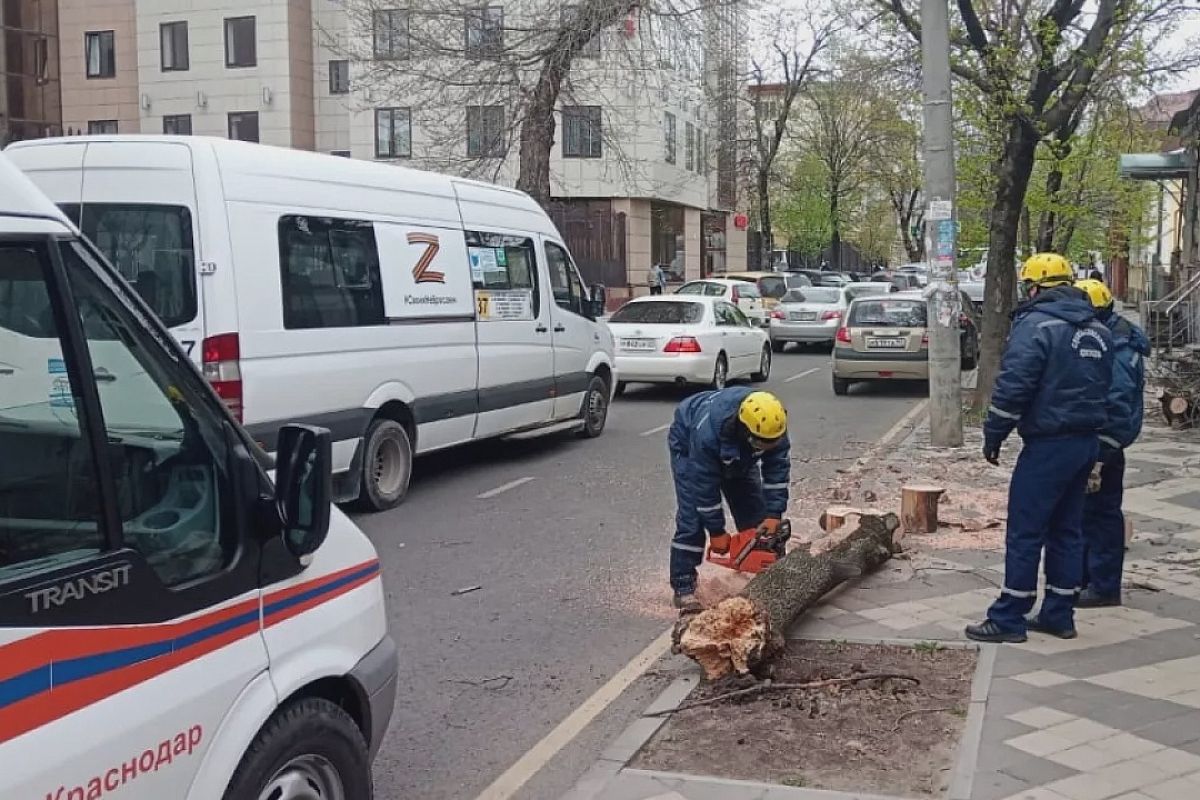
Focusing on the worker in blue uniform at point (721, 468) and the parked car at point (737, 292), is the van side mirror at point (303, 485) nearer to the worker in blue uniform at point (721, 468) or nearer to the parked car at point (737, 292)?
the worker in blue uniform at point (721, 468)

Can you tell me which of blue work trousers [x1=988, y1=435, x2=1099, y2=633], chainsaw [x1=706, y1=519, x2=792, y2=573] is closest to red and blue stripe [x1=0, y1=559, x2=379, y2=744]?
chainsaw [x1=706, y1=519, x2=792, y2=573]

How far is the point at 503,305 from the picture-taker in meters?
11.3

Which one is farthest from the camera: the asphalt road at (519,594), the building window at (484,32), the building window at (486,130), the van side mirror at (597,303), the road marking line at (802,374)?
the building window at (486,130)

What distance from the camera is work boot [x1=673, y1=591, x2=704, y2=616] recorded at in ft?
20.0

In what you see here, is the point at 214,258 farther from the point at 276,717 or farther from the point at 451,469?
the point at 276,717

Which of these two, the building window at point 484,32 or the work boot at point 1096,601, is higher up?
the building window at point 484,32

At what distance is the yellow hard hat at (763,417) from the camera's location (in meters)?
5.98

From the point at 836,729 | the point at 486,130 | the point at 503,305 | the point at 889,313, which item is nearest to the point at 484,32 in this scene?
the point at 486,130

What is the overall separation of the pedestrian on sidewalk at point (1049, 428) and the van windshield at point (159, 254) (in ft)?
16.2

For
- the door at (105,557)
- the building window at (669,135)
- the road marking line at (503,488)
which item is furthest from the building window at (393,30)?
the door at (105,557)

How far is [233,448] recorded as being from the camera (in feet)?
10.2

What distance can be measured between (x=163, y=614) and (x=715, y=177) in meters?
47.0

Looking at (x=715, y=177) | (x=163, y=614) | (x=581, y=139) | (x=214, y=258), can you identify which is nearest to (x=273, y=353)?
(x=214, y=258)

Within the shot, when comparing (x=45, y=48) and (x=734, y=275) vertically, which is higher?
(x=45, y=48)
